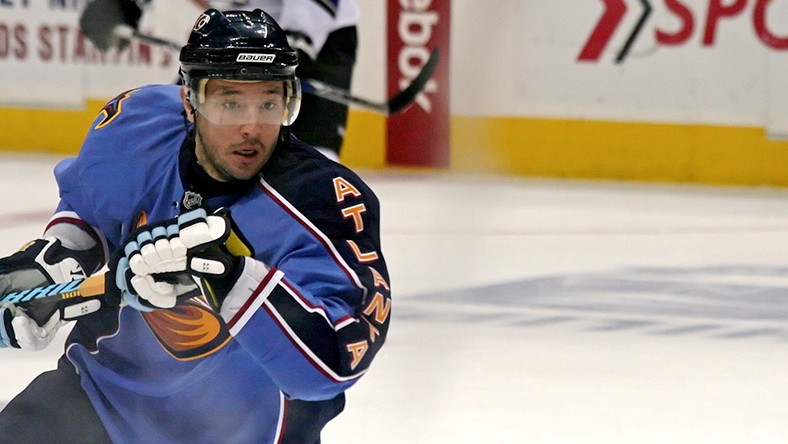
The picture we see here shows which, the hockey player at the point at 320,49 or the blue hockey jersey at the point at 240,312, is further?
the hockey player at the point at 320,49

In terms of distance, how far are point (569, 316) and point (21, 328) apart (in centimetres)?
260

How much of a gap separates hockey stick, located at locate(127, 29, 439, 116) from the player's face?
2.40 meters

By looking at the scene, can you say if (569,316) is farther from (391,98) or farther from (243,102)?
(391,98)

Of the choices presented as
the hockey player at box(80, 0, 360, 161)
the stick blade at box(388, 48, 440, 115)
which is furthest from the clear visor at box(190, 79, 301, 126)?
the stick blade at box(388, 48, 440, 115)

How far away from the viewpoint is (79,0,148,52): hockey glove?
5.38m

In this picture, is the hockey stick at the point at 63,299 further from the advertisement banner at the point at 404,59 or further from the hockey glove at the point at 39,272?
the advertisement banner at the point at 404,59

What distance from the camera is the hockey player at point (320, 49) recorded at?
470cm

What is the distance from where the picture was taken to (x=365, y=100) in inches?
243

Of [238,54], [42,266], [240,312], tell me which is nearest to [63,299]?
[42,266]

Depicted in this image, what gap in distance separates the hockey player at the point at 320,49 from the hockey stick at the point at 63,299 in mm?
2720

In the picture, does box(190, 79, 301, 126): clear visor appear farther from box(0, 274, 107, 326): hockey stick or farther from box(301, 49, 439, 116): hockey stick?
box(301, 49, 439, 116): hockey stick

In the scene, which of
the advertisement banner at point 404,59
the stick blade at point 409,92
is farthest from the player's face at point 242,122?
the advertisement banner at point 404,59

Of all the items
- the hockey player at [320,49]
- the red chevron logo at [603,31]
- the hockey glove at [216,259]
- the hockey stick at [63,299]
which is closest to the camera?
the hockey glove at [216,259]

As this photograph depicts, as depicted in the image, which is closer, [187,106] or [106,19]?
[187,106]
